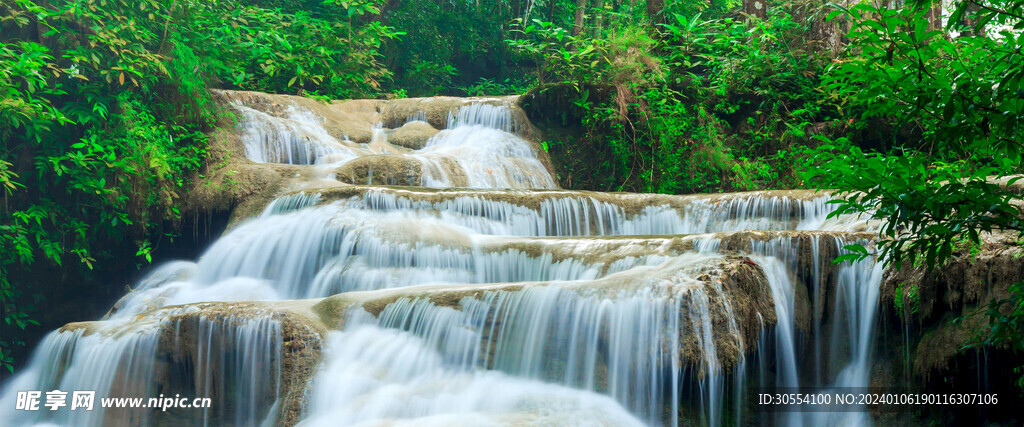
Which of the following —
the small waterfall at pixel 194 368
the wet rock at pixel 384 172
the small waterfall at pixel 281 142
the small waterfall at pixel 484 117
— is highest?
the small waterfall at pixel 484 117

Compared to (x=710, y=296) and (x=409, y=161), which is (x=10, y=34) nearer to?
(x=409, y=161)

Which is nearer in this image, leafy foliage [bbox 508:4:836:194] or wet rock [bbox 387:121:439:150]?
leafy foliage [bbox 508:4:836:194]

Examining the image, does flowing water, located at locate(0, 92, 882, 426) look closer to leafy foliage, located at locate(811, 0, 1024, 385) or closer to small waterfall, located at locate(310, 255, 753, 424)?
small waterfall, located at locate(310, 255, 753, 424)

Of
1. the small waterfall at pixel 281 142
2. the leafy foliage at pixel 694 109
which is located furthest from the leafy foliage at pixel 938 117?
the small waterfall at pixel 281 142

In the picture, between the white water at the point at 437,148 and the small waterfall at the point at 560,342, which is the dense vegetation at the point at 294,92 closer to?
the white water at the point at 437,148

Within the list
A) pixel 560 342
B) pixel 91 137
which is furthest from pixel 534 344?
pixel 91 137

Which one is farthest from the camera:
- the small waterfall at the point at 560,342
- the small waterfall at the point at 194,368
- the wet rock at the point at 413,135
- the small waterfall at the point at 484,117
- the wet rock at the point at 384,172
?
the small waterfall at the point at 484,117

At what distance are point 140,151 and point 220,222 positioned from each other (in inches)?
48.5

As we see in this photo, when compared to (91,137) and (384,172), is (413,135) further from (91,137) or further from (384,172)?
(91,137)

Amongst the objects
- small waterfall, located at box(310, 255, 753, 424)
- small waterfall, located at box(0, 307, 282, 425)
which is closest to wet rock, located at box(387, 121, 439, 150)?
small waterfall, located at box(310, 255, 753, 424)

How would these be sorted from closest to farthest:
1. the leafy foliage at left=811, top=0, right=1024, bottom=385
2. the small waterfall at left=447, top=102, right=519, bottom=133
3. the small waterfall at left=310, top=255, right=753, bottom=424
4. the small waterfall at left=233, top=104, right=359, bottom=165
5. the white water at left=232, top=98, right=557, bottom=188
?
the leafy foliage at left=811, top=0, right=1024, bottom=385 → the small waterfall at left=310, top=255, right=753, bottom=424 → the white water at left=232, top=98, right=557, bottom=188 → the small waterfall at left=233, top=104, right=359, bottom=165 → the small waterfall at left=447, top=102, right=519, bottom=133

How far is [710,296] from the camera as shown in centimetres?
448

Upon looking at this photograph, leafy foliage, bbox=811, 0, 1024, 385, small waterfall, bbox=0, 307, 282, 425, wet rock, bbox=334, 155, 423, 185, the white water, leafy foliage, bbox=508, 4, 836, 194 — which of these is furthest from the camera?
leafy foliage, bbox=508, 4, 836, 194

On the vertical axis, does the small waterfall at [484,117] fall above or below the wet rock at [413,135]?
above
